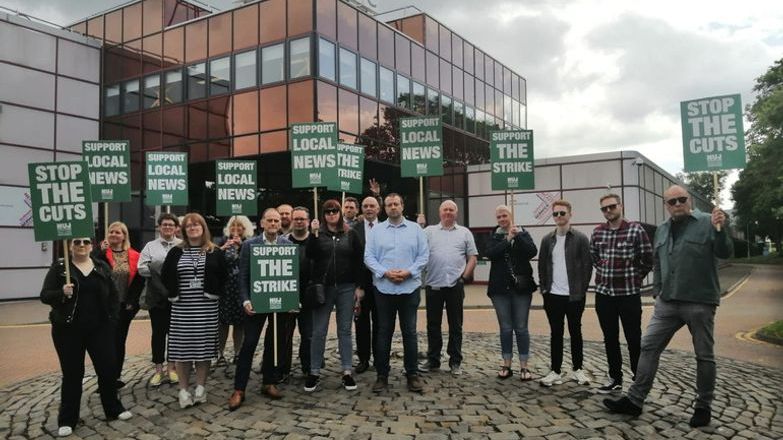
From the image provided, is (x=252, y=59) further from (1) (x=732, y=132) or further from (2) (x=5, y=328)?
(1) (x=732, y=132)

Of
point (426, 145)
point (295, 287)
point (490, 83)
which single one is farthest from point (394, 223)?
point (490, 83)

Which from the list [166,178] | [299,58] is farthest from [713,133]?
[299,58]

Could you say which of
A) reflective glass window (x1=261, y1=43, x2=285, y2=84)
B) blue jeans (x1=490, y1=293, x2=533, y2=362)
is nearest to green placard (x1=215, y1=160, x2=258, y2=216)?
blue jeans (x1=490, y1=293, x2=533, y2=362)

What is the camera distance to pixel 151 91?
71.5ft

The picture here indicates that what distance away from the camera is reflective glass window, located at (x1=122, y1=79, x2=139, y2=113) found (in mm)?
22078

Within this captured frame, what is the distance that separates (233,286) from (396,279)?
6.64 feet

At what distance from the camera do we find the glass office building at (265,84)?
1862 cm

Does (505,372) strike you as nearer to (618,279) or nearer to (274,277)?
(618,279)

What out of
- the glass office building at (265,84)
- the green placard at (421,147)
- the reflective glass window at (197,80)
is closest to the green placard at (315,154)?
the green placard at (421,147)

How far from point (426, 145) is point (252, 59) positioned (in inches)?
491

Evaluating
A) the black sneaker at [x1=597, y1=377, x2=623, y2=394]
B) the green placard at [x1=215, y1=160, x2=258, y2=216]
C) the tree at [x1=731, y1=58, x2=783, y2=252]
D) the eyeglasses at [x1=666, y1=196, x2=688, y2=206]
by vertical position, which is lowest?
the black sneaker at [x1=597, y1=377, x2=623, y2=394]

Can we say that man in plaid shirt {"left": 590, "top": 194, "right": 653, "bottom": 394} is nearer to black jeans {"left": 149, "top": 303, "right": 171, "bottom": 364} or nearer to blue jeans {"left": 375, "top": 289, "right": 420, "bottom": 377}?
blue jeans {"left": 375, "top": 289, "right": 420, "bottom": 377}

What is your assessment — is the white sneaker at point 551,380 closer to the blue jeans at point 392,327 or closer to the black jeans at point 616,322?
the black jeans at point 616,322

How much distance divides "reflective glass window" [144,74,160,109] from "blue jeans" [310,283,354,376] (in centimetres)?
1828
